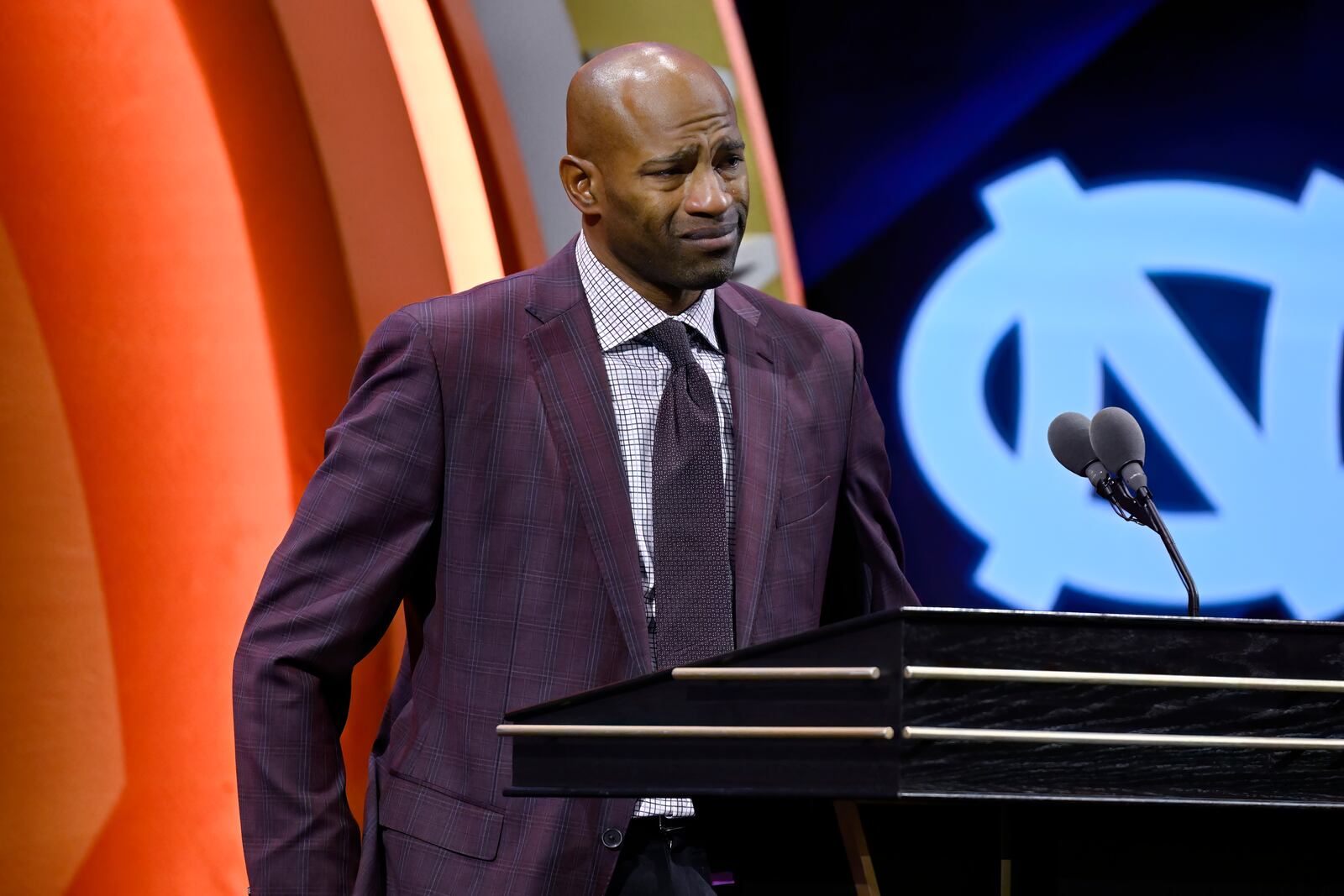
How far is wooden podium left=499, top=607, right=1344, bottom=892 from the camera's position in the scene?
3.43ft

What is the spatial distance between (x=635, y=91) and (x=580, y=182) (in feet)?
0.46

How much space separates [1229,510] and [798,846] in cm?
349

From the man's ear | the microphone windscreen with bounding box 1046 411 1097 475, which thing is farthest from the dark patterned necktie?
the microphone windscreen with bounding box 1046 411 1097 475

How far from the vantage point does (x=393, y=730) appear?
1.72 m

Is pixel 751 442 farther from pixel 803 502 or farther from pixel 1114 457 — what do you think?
pixel 1114 457

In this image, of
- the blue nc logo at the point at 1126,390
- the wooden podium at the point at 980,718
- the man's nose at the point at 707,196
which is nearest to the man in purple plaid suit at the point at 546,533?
the man's nose at the point at 707,196

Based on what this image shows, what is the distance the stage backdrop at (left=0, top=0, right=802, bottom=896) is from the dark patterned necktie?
42.8 inches

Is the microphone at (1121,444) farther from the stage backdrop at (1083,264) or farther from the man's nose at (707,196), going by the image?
the stage backdrop at (1083,264)

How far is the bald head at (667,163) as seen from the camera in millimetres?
1688

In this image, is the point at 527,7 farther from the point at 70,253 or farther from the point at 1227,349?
the point at 1227,349

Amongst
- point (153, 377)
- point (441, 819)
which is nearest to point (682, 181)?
point (441, 819)

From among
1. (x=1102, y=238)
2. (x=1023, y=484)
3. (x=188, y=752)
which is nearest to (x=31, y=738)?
(x=188, y=752)

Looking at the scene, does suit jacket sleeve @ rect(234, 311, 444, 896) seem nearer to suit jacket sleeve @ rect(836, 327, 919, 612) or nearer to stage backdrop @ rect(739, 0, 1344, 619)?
suit jacket sleeve @ rect(836, 327, 919, 612)

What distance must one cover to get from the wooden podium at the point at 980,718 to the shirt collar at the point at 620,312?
709mm
